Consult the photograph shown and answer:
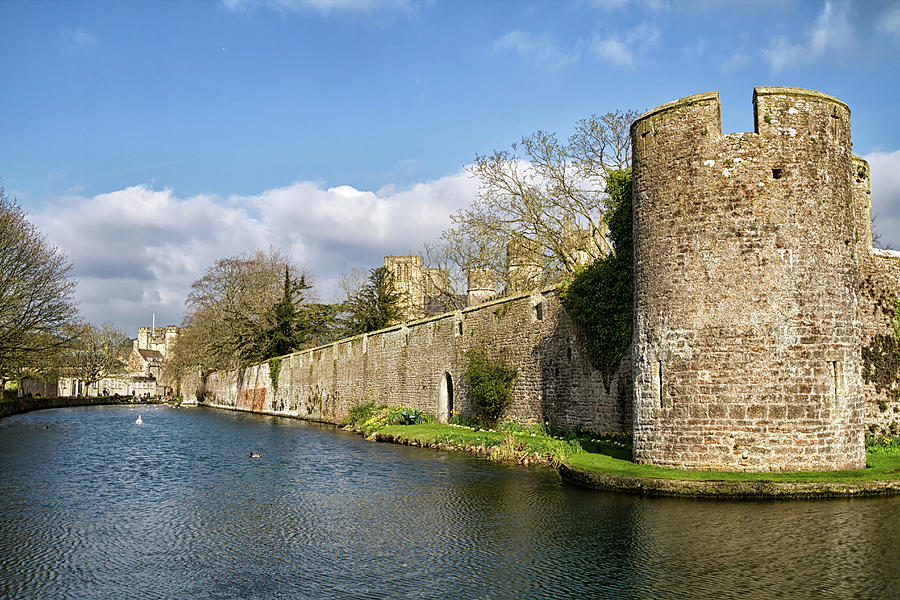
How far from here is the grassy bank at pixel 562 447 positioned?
11219 millimetres

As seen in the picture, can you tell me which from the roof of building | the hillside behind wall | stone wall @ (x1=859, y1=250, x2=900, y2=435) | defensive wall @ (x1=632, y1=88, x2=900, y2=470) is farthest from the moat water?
the roof of building

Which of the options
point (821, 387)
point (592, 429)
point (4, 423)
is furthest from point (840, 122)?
point (4, 423)

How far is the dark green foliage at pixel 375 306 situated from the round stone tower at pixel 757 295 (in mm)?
27677

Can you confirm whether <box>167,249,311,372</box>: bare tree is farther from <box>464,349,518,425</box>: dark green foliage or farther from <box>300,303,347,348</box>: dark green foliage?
<box>464,349,518,425</box>: dark green foliage

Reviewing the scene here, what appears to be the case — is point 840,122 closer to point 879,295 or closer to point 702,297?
point 702,297

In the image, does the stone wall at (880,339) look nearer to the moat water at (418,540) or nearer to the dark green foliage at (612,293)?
the dark green foliage at (612,293)

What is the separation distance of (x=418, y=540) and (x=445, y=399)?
16817 mm

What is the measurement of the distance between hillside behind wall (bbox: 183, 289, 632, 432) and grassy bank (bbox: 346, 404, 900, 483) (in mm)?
615

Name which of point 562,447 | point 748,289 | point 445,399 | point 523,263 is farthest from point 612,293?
point 523,263

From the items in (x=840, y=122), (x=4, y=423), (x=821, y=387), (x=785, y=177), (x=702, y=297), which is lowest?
(x=4, y=423)

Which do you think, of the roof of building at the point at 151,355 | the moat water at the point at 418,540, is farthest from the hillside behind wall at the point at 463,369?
the roof of building at the point at 151,355

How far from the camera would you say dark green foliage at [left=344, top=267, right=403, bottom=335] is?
130ft

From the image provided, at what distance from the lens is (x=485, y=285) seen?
138 feet

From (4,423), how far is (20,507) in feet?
79.8
